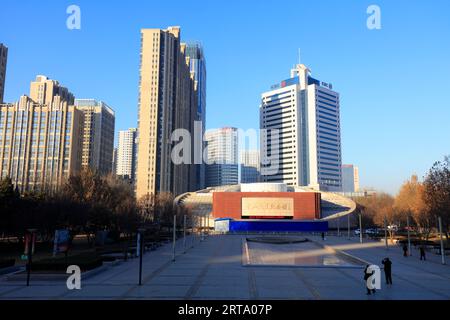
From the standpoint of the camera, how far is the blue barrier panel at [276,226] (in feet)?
301

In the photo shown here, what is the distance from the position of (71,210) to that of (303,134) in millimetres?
148125

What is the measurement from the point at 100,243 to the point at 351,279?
30707 millimetres

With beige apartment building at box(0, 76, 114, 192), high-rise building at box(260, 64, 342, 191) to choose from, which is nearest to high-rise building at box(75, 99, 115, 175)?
beige apartment building at box(0, 76, 114, 192)

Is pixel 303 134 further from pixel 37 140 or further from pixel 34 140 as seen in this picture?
pixel 34 140

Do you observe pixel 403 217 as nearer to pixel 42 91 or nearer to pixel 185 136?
pixel 185 136

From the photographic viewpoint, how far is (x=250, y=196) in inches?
3942

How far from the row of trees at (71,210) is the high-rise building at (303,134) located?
129 meters

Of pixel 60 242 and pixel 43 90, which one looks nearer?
pixel 60 242

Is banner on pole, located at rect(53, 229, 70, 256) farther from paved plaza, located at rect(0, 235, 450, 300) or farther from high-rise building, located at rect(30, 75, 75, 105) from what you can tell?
Answer: high-rise building, located at rect(30, 75, 75, 105)

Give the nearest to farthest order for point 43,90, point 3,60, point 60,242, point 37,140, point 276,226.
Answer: point 60,242 → point 276,226 → point 3,60 → point 37,140 → point 43,90

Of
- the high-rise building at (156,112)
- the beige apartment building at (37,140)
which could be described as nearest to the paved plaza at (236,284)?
the high-rise building at (156,112)

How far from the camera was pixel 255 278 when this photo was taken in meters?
20.5

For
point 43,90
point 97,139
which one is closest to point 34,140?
point 97,139

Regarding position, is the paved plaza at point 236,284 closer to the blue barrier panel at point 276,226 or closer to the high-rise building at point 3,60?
the blue barrier panel at point 276,226
